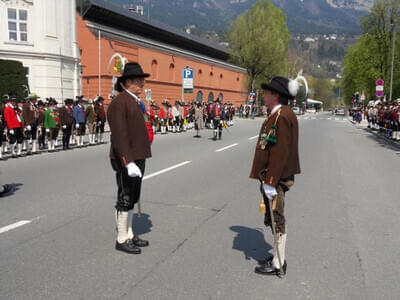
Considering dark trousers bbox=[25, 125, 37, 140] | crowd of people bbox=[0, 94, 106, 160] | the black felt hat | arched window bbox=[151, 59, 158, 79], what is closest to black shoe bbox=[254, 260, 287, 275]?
the black felt hat

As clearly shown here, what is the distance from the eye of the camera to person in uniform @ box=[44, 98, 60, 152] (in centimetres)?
1401

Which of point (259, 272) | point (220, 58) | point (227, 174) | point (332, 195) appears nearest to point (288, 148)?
point (259, 272)

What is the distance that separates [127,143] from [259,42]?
2025 inches

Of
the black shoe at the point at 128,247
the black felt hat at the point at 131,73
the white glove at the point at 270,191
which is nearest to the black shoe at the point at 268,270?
the white glove at the point at 270,191

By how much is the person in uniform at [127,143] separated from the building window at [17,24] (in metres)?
26.6

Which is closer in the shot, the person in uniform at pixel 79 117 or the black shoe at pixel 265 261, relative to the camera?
the black shoe at pixel 265 261

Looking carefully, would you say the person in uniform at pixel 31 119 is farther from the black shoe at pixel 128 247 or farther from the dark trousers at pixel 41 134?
the black shoe at pixel 128 247

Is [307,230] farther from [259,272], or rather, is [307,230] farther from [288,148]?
[288,148]

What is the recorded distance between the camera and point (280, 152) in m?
3.70

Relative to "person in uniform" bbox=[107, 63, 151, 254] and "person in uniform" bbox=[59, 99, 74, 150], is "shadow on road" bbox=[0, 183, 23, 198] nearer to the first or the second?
"person in uniform" bbox=[107, 63, 151, 254]

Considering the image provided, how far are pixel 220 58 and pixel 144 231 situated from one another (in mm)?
58010

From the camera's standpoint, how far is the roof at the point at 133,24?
3362 centimetres

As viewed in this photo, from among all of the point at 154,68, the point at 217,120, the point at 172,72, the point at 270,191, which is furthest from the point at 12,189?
the point at 172,72

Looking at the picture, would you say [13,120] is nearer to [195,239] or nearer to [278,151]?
[195,239]
